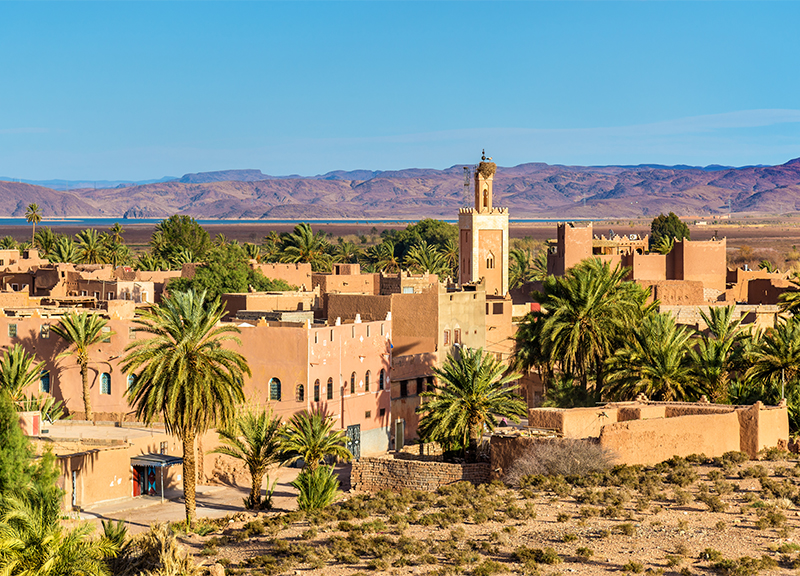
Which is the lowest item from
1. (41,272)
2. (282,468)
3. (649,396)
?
(282,468)

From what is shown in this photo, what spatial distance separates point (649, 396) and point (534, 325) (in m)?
6.32

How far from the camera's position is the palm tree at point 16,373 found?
123 feet

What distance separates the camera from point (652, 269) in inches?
2621

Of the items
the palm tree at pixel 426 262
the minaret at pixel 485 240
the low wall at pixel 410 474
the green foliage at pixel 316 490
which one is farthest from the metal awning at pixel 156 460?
the palm tree at pixel 426 262

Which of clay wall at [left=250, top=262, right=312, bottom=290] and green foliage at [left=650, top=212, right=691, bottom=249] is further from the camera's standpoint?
→ green foliage at [left=650, top=212, right=691, bottom=249]

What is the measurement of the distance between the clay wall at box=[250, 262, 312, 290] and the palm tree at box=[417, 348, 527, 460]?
36.1m

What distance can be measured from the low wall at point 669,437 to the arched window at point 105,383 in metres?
19.8

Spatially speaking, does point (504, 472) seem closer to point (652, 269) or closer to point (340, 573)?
point (340, 573)

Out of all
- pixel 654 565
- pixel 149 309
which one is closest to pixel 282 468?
pixel 149 309

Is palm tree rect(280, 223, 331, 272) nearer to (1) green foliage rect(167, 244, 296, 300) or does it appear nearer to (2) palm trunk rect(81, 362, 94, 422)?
(1) green foliage rect(167, 244, 296, 300)

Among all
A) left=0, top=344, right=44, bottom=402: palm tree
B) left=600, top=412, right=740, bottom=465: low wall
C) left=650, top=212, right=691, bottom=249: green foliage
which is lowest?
left=600, top=412, right=740, bottom=465: low wall

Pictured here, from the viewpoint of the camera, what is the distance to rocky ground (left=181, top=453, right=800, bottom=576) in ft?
71.6

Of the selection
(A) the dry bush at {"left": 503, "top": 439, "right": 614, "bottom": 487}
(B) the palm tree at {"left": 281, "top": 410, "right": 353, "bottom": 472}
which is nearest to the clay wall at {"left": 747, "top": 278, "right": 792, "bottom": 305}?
(B) the palm tree at {"left": 281, "top": 410, "right": 353, "bottom": 472}

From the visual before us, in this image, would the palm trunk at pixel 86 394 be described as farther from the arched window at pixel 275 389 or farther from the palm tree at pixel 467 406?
the palm tree at pixel 467 406
